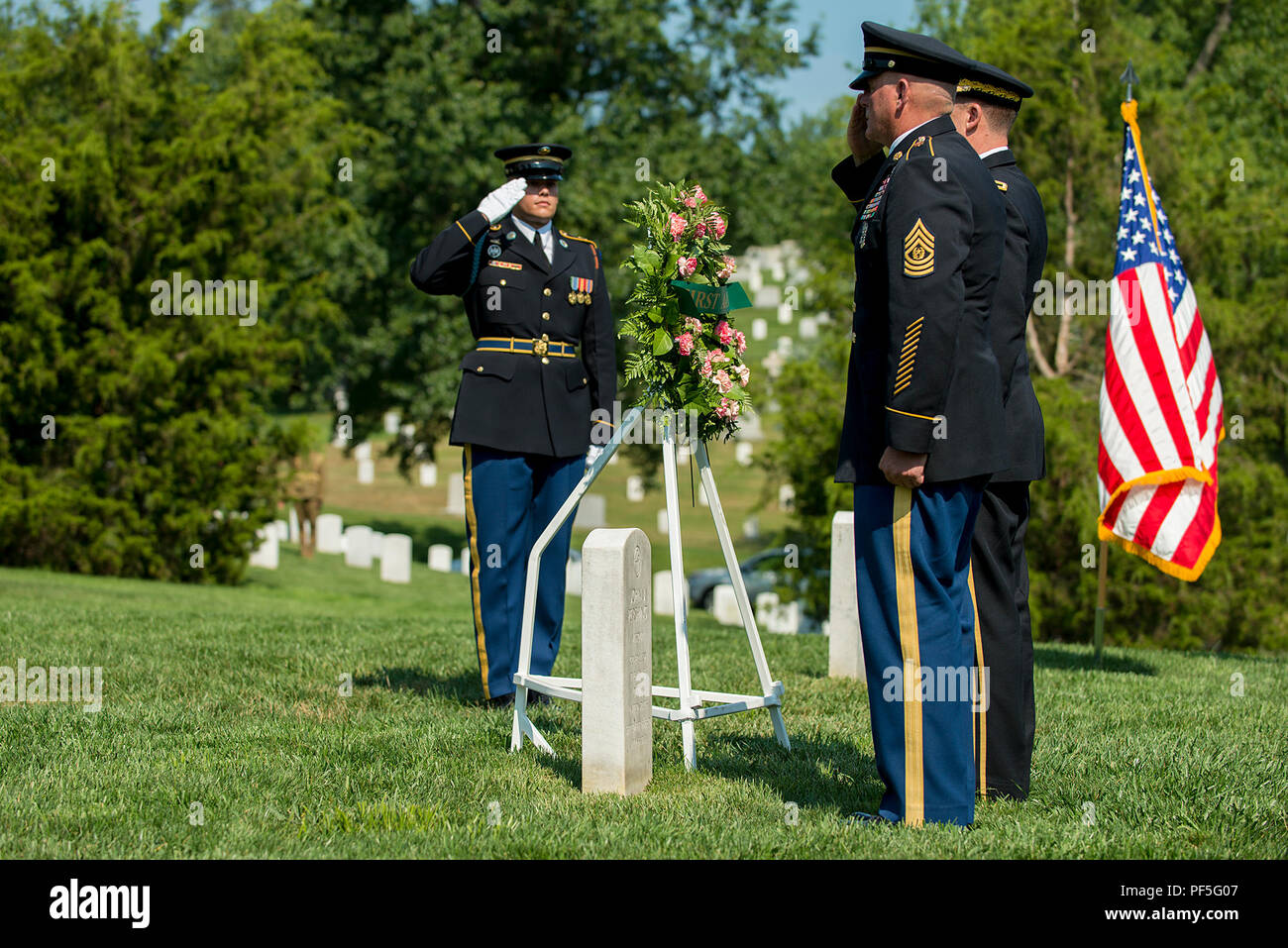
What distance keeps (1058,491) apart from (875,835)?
10.4m

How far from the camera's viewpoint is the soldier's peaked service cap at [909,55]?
4230 millimetres

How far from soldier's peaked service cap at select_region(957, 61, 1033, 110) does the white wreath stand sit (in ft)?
5.60

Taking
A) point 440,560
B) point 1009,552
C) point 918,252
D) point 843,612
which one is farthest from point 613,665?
point 440,560

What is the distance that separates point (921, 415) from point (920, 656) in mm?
806

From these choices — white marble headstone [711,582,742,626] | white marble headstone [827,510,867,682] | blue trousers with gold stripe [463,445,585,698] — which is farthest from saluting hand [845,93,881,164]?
white marble headstone [711,582,742,626]

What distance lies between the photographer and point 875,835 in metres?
4.10

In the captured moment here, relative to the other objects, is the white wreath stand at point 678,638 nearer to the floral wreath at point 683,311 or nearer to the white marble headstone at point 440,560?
the floral wreath at point 683,311

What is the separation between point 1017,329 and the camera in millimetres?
4617

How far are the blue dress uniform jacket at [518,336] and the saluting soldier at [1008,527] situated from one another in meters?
2.43

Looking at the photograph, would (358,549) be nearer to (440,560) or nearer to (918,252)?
(440,560)

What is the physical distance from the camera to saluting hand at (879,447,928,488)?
4180 millimetres

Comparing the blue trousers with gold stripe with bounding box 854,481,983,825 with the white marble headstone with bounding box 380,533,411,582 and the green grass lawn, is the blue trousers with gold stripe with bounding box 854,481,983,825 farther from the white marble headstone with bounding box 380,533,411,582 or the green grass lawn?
the white marble headstone with bounding box 380,533,411,582

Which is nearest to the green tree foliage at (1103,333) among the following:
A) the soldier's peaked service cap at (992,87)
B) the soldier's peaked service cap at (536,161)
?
the soldier's peaked service cap at (536,161)

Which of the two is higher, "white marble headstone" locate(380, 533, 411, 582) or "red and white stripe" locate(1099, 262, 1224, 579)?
"red and white stripe" locate(1099, 262, 1224, 579)
